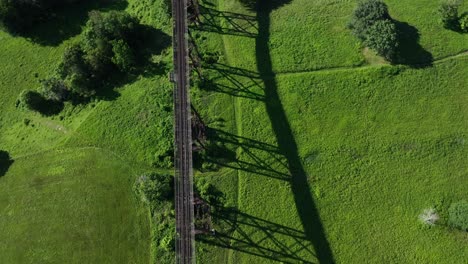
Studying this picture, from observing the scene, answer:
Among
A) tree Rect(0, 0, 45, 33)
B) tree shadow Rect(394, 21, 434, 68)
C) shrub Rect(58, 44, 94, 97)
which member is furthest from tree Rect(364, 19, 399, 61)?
tree Rect(0, 0, 45, 33)

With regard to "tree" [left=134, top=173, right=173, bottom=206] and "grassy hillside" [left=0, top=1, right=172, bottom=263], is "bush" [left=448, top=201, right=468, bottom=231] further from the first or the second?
"grassy hillside" [left=0, top=1, right=172, bottom=263]

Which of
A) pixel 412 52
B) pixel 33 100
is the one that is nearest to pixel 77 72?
pixel 33 100

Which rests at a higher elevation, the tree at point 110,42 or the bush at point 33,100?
the tree at point 110,42

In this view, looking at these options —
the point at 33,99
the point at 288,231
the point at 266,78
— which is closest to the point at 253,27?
the point at 266,78

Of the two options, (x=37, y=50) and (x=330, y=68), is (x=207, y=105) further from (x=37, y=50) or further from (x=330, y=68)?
(x=37, y=50)

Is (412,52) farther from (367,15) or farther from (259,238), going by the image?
(259,238)

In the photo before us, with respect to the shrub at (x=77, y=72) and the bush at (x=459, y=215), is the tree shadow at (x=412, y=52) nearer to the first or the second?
the bush at (x=459, y=215)

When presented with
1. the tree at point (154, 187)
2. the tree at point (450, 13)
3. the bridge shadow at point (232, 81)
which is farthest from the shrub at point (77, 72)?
the tree at point (450, 13)
